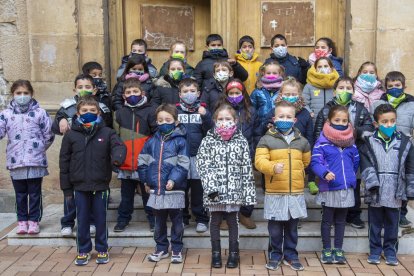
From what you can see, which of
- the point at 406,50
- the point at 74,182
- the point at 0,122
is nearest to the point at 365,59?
the point at 406,50

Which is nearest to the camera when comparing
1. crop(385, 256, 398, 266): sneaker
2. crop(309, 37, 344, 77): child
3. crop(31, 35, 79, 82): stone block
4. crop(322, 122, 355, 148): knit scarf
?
crop(322, 122, 355, 148): knit scarf

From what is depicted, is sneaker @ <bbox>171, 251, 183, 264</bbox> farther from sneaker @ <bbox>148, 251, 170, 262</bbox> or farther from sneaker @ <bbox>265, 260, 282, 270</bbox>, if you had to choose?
sneaker @ <bbox>265, 260, 282, 270</bbox>

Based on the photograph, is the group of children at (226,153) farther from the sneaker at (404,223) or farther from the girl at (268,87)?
the sneaker at (404,223)

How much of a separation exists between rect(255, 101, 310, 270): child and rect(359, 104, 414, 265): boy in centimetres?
61

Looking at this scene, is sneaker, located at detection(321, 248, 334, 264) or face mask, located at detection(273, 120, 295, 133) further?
sneaker, located at detection(321, 248, 334, 264)

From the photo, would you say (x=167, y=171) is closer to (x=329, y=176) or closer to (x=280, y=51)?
(x=329, y=176)

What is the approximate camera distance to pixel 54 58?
22.5 ft

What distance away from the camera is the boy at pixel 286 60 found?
247 inches


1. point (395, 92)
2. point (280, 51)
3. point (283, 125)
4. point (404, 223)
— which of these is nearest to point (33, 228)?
point (283, 125)

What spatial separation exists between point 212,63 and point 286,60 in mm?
894

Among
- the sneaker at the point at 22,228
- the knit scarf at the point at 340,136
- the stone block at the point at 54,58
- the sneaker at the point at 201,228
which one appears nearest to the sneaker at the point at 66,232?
the sneaker at the point at 22,228

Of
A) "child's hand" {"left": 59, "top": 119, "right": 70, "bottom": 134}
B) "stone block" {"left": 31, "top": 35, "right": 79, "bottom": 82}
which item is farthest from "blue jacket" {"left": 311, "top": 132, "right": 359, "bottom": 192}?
"stone block" {"left": 31, "top": 35, "right": 79, "bottom": 82}

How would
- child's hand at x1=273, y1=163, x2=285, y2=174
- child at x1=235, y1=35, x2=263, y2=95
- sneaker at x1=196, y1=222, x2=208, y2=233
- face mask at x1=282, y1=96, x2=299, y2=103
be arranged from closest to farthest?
child's hand at x1=273, y1=163, x2=285, y2=174 → face mask at x1=282, y1=96, x2=299, y2=103 → sneaker at x1=196, y1=222, x2=208, y2=233 → child at x1=235, y1=35, x2=263, y2=95

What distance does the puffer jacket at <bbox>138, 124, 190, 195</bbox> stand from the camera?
4980 millimetres
